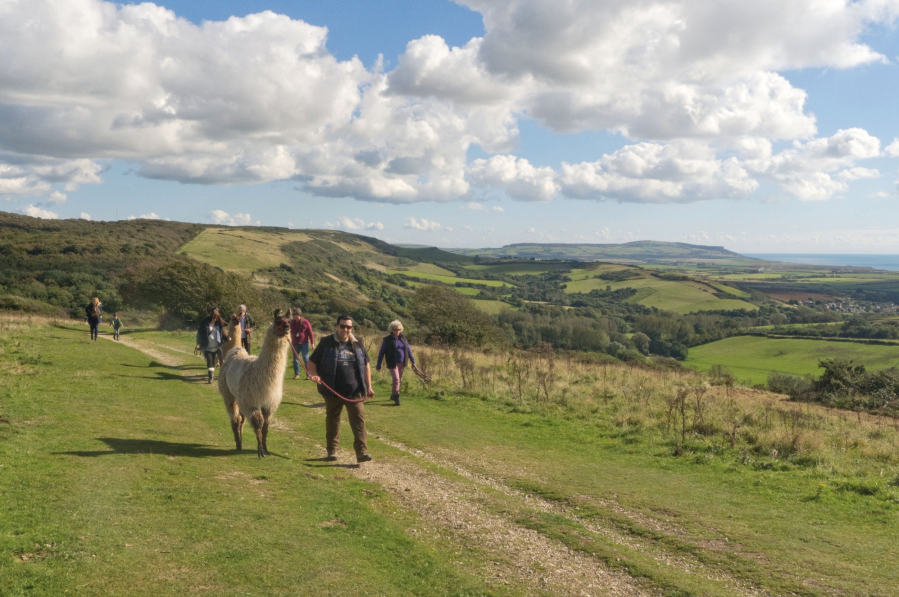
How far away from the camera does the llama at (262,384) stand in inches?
353

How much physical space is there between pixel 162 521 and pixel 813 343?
255ft

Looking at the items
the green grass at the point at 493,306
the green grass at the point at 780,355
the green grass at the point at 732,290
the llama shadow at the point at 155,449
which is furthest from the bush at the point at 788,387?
the green grass at the point at 732,290

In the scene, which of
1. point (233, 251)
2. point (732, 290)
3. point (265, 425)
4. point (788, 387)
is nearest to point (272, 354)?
point (265, 425)

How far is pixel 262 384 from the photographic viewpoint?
9000 millimetres

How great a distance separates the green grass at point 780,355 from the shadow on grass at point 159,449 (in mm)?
50459

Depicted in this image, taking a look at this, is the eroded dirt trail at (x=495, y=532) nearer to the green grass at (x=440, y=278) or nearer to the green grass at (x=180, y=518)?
the green grass at (x=180, y=518)

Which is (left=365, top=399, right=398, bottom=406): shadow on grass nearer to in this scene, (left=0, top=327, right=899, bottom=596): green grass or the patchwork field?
(left=0, top=327, right=899, bottom=596): green grass

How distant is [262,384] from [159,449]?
1.79 m

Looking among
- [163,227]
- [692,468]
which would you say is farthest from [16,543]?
[163,227]

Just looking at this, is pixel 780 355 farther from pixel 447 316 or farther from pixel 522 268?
Result: pixel 522 268

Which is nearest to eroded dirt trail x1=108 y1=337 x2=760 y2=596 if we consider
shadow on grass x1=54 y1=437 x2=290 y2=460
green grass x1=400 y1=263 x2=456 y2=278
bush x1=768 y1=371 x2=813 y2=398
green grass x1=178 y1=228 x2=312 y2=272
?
shadow on grass x1=54 y1=437 x2=290 y2=460

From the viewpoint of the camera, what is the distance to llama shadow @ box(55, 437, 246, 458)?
8156 mm

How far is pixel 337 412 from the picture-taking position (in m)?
9.24

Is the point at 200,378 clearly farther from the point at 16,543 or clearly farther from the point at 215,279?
the point at 215,279
